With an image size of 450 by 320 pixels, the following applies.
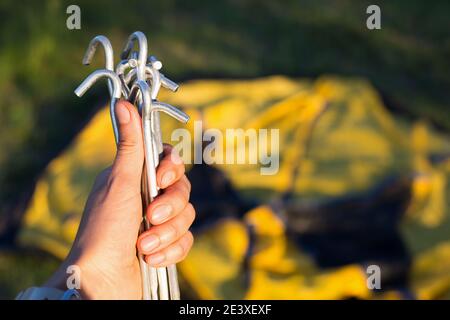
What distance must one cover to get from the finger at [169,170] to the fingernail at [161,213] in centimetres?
3

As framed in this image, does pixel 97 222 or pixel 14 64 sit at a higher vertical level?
pixel 14 64

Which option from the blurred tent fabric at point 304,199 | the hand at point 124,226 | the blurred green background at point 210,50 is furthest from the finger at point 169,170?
the blurred green background at point 210,50

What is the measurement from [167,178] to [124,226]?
0.25ft

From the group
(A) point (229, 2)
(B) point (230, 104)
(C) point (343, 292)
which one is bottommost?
(C) point (343, 292)

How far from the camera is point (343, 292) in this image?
184 centimetres

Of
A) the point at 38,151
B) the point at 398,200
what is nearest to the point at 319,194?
the point at 398,200

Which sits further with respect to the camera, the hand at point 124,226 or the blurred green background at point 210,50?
the blurred green background at point 210,50

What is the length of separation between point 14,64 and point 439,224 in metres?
1.17

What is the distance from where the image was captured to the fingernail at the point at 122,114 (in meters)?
1.03

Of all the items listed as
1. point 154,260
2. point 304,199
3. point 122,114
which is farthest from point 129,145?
point 304,199

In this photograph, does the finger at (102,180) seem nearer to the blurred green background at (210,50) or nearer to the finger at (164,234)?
the finger at (164,234)
